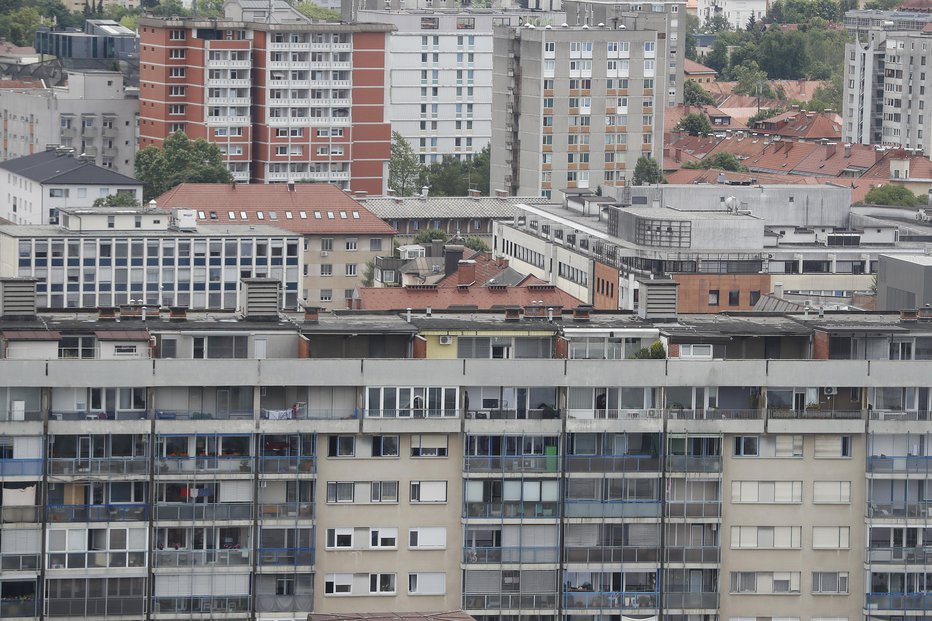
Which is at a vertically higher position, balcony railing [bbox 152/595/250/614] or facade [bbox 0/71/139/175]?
facade [bbox 0/71/139/175]

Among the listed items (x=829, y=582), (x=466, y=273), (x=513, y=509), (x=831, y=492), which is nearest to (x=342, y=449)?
(x=513, y=509)

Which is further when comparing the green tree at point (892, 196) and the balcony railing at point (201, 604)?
the green tree at point (892, 196)

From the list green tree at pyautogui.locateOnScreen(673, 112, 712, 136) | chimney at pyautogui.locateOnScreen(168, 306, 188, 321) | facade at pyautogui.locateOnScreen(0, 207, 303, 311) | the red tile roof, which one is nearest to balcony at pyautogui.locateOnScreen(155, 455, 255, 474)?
chimney at pyautogui.locateOnScreen(168, 306, 188, 321)

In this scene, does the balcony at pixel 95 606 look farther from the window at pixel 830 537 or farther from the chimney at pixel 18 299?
the window at pixel 830 537

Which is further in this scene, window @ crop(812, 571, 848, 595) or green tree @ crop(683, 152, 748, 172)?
green tree @ crop(683, 152, 748, 172)

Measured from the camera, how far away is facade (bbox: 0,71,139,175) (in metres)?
159

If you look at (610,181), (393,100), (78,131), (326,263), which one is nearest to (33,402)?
(326,263)

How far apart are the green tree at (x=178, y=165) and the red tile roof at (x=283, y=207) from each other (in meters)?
21.0

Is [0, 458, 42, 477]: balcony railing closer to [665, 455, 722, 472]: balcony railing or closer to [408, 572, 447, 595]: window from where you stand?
[408, 572, 447, 595]: window

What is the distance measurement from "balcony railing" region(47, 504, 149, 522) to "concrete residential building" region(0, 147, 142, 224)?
80323 millimetres

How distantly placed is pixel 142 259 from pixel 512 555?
5878cm

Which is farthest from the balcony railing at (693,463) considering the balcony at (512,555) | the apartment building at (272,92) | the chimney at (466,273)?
the apartment building at (272,92)

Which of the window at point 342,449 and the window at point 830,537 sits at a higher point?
the window at point 342,449

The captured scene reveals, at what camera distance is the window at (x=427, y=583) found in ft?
148
